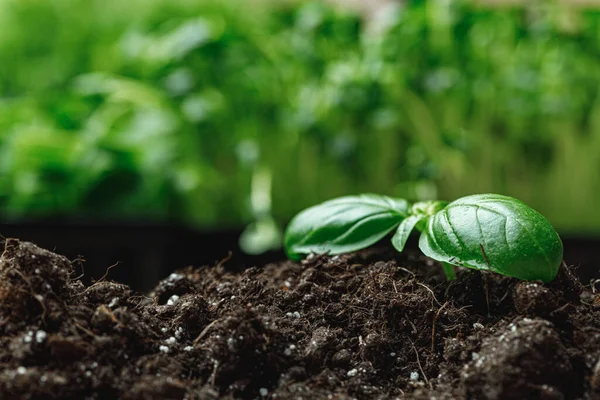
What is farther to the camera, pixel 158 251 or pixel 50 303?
pixel 158 251

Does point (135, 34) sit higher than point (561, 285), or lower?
higher

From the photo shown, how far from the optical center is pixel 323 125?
1778mm

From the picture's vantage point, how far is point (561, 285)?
2.24ft

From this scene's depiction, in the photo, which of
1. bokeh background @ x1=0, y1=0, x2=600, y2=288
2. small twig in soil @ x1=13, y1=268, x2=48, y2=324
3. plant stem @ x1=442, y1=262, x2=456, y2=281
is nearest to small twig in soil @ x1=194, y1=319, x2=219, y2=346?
small twig in soil @ x1=13, y1=268, x2=48, y2=324

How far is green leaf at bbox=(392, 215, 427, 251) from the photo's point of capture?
73 cm

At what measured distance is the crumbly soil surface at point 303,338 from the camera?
571mm

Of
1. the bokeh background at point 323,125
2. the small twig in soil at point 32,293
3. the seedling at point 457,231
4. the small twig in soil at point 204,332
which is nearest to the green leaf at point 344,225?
the seedling at point 457,231

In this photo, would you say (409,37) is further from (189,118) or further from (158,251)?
(158,251)

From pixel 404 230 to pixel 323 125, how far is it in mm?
1062

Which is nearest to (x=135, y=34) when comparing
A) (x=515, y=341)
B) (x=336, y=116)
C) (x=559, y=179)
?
(x=336, y=116)

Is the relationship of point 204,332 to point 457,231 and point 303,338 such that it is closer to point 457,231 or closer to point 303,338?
point 303,338

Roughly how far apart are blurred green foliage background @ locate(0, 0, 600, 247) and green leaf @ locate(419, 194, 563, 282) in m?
1.00

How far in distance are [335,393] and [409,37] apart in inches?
49.8

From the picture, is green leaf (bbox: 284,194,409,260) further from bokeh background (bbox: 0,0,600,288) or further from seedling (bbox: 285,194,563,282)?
bokeh background (bbox: 0,0,600,288)
